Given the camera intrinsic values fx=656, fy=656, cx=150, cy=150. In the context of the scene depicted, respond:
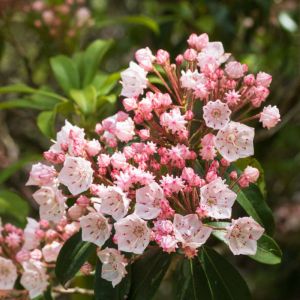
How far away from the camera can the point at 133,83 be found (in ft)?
6.24

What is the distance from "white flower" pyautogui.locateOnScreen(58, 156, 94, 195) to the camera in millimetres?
1735

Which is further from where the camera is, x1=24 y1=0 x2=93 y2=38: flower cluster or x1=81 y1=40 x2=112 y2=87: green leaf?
x1=24 y1=0 x2=93 y2=38: flower cluster

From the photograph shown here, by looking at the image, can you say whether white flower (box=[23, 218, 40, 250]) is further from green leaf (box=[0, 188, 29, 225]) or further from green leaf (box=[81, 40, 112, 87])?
green leaf (box=[81, 40, 112, 87])

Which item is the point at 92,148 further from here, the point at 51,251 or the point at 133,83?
the point at 51,251

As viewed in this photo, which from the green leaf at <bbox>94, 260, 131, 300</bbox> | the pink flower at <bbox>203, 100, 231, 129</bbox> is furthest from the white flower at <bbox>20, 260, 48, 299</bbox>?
the pink flower at <bbox>203, 100, 231, 129</bbox>

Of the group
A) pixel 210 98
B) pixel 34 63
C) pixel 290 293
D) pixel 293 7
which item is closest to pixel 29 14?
pixel 34 63

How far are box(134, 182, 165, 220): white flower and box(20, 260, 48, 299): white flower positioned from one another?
20.8 inches

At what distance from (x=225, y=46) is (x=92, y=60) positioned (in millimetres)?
918

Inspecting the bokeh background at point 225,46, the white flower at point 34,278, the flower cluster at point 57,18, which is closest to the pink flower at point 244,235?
the white flower at point 34,278

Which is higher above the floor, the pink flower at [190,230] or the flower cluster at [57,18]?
the pink flower at [190,230]

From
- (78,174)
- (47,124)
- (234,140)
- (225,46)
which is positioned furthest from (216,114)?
(225,46)

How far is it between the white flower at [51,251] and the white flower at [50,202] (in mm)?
185

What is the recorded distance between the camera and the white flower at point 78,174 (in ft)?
5.69

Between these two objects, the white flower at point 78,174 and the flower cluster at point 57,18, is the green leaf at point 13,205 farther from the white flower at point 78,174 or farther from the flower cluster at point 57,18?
the flower cluster at point 57,18
